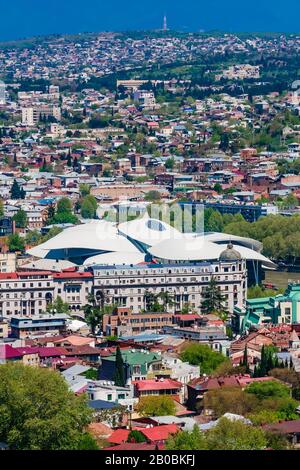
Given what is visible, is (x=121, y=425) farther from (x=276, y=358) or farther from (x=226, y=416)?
(x=276, y=358)

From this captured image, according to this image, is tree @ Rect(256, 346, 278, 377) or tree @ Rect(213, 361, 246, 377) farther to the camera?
tree @ Rect(213, 361, 246, 377)

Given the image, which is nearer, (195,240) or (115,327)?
(115,327)

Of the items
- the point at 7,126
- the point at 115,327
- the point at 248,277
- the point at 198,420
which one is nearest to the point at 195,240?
the point at 248,277

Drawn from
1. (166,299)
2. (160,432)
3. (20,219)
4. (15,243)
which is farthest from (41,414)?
(20,219)

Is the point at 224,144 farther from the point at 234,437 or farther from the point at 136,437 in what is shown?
the point at 234,437

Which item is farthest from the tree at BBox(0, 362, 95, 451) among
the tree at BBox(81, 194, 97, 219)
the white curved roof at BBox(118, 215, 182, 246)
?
the tree at BBox(81, 194, 97, 219)

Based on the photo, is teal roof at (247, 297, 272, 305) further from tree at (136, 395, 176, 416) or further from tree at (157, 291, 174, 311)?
tree at (136, 395, 176, 416)
